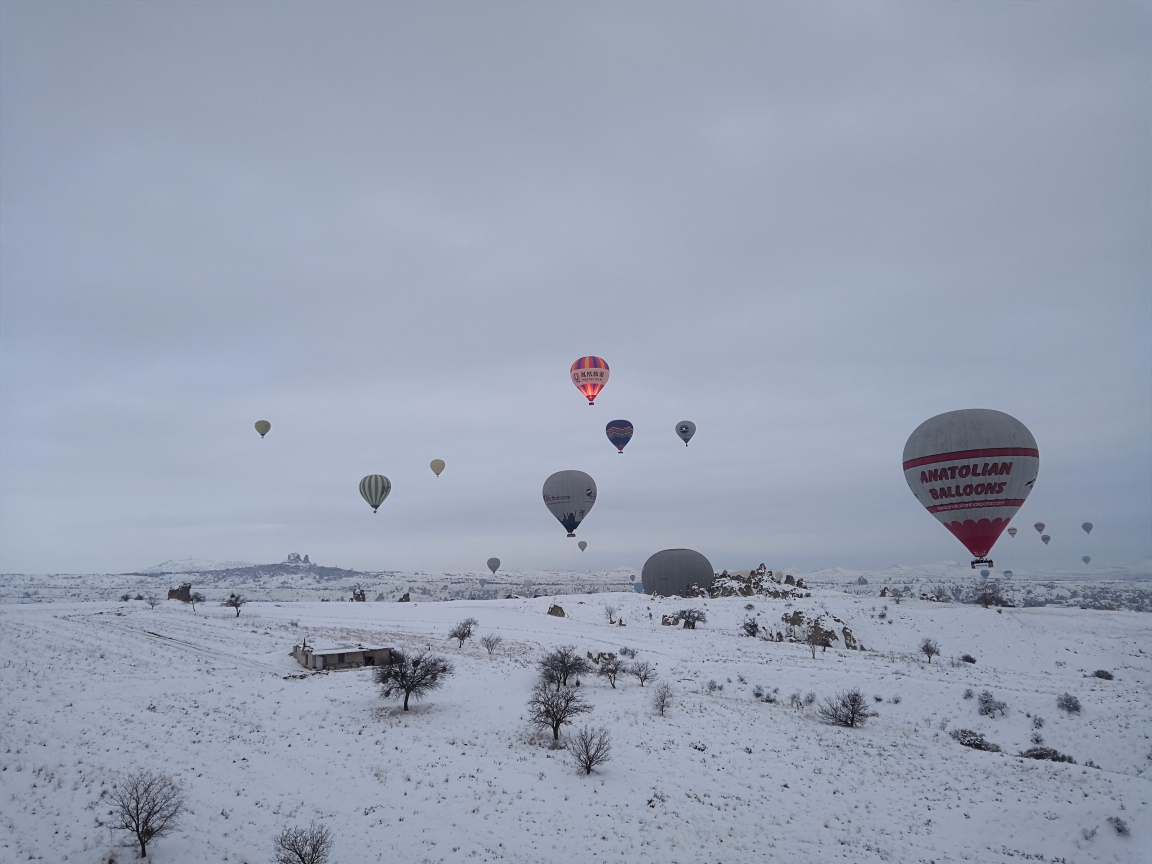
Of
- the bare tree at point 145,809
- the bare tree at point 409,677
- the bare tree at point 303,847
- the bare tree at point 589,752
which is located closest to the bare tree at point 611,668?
the bare tree at point 409,677

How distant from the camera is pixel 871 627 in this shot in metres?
61.5

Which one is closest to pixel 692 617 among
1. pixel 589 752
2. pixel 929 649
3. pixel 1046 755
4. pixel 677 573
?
pixel 677 573

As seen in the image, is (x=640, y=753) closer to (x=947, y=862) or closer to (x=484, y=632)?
(x=947, y=862)

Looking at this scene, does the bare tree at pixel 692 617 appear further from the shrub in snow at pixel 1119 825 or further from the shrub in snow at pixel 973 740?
the shrub in snow at pixel 1119 825

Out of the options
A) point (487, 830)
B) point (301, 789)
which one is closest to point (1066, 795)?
point (487, 830)

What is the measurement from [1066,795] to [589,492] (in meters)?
44.1

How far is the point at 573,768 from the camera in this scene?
27.3 m

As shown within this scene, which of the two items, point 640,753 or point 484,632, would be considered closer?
point 640,753

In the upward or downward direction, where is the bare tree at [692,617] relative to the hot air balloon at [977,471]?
downward

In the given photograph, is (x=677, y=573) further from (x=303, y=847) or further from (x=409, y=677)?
(x=303, y=847)

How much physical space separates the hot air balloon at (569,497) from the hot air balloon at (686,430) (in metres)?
11.9

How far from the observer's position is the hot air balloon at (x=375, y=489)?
63.9m

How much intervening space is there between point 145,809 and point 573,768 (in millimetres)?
16228

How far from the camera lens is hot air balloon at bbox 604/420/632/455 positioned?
202 ft
